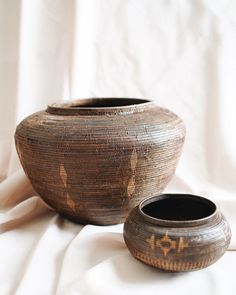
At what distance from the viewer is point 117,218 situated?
950 mm

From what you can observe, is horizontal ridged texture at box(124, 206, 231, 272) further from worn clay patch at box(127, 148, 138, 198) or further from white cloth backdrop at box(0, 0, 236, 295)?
white cloth backdrop at box(0, 0, 236, 295)

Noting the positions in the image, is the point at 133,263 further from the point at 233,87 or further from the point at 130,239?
the point at 233,87

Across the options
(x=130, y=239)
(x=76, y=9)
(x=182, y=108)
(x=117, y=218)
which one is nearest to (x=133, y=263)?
(x=130, y=239)

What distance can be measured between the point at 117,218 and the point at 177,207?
0.50ft

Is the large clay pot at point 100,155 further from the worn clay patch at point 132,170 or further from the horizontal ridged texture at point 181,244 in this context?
the horizontal ridged texture at point 181,244

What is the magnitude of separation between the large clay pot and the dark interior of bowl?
7cm

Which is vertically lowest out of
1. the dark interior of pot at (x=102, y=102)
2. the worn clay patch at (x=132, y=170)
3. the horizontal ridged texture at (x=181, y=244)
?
the horizontal ridged texture at (x=181, y=244)

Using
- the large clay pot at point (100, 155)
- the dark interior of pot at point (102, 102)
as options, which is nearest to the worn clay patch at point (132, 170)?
the large clay pot at point (100, 155)

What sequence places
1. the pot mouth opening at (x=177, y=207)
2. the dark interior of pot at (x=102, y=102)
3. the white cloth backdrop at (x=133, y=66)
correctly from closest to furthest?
the pot mouth opening at (x=177, y=207) → the dark interior of pot at (x=102, y=102) → the white cloth backdrop at (x=133, y=66)

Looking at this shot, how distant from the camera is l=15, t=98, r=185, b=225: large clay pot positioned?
85 centimetres

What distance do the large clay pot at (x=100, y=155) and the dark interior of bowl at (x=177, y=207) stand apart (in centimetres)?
7

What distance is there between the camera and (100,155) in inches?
33.3

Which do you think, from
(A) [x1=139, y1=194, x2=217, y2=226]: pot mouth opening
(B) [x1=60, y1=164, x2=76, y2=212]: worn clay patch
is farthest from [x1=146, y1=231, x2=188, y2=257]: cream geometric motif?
(B) [x1=60, y1=164, x2=76, y2=212]: worn clay patch

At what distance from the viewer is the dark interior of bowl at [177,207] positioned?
0.83 meters
